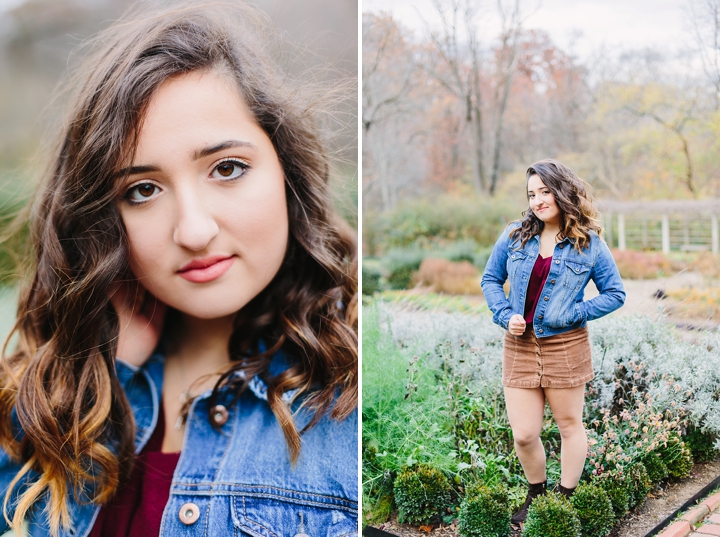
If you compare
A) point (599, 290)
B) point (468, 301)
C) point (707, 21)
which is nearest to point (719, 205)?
point (707, 21)

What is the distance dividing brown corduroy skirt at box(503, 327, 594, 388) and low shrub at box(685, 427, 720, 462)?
576mm

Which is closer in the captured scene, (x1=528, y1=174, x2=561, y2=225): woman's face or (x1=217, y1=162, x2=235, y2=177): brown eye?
(x1=528, y1=174, x2=561, y2=225): woman's face

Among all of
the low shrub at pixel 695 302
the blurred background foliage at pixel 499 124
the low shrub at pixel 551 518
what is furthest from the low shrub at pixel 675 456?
the blurred background foliage at pixel 499 124

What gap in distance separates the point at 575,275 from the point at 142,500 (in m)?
1.96

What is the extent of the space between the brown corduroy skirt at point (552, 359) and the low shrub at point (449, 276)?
186cm

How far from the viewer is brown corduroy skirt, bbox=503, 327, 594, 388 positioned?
2158 mm

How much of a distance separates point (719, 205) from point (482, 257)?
5.72 feet

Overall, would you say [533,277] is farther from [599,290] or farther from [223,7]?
[223,7]

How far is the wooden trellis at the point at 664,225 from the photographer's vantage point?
4.06m

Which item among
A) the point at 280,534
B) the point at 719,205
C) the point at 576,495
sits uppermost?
the point at 719,205

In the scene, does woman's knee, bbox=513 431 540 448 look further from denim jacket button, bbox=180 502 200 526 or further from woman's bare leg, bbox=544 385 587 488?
denim jacket button, bbox=180 502 200 526

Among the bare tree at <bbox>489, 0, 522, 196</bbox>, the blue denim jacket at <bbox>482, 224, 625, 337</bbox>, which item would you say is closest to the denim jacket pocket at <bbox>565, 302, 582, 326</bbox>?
the blue denim jacket at <bbox>482, 224, 625, 337</bbox>

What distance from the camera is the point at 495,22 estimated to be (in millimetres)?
4090

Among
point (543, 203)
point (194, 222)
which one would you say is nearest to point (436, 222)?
point (543, 203)
